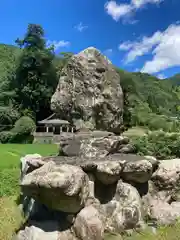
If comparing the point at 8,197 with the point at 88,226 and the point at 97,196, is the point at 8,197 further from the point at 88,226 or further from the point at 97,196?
the point at 88,226

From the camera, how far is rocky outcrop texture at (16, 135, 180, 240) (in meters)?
4.70

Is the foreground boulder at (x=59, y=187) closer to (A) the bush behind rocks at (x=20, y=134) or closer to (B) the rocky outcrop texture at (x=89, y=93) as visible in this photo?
(B) the rocky outcrop texture at (x=89, y=93)

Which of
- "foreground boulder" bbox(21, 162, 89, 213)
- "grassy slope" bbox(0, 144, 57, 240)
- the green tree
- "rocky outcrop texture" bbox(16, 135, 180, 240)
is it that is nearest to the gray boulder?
"rocky outcrop texture" bbox(16, 135, 180, 240)

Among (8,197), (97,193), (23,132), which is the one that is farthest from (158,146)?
(23,132)

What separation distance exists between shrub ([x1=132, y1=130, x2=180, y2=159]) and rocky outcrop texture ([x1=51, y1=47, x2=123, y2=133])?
3.56 m

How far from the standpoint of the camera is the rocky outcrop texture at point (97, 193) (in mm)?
4695

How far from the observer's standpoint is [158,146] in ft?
35.6

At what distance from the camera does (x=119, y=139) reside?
6727 millimetres

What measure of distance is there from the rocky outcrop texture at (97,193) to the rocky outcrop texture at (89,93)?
49 cm

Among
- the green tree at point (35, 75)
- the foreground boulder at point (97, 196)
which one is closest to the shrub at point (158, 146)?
the foreground boulder at point (97, 196)

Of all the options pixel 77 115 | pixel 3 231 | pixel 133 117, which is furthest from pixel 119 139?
pixel 133 117

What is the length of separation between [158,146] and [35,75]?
27404mm

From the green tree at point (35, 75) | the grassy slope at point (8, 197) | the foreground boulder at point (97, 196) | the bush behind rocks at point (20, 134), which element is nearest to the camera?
the foreground boulder at point (97, 196)

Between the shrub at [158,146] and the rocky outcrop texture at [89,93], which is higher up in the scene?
the rocky outcrop texture at [89,93]
